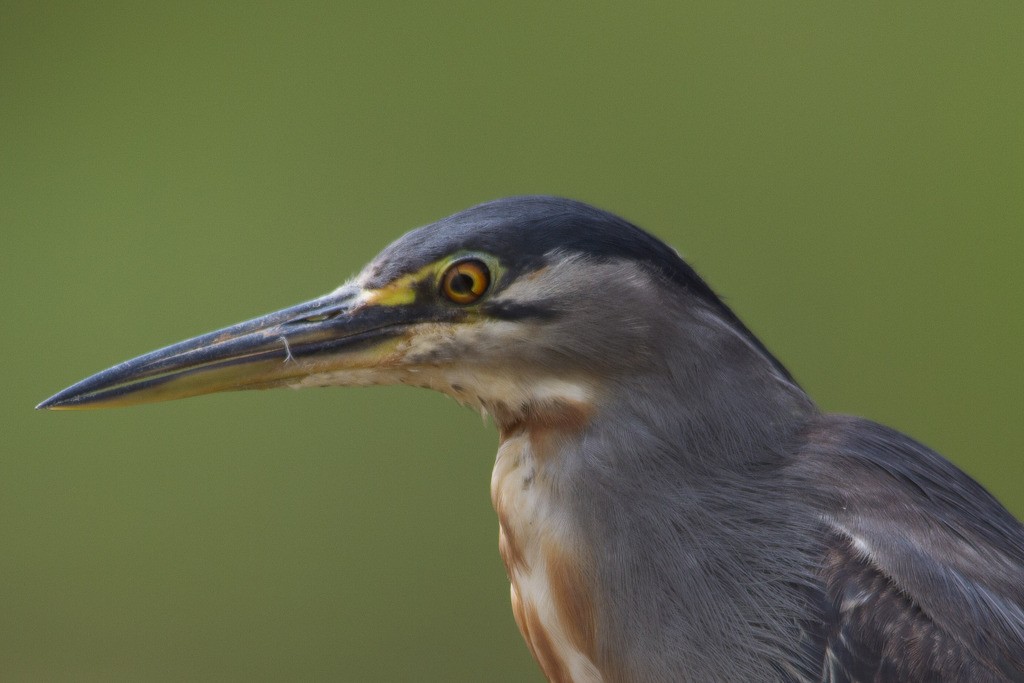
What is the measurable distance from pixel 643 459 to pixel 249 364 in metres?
0.41

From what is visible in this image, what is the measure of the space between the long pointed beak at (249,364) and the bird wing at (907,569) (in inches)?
18.3

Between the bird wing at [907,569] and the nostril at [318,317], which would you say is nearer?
the bird wing at [907,569]

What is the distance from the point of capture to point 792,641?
1.00 m

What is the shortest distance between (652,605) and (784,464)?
0.63ft

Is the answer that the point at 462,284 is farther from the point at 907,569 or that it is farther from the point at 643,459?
the point at 907,569

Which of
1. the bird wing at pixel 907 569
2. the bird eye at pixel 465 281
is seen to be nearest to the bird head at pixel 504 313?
the bird eye at pixel 465 281

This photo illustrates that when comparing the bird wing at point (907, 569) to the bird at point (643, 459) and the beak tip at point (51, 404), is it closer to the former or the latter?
the bird at point (643, 459)

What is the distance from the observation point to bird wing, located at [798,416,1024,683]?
0.98 meters

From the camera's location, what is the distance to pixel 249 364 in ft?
3.73

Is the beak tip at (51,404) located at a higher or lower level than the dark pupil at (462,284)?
lower

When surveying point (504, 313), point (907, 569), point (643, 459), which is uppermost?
point (504, 313)

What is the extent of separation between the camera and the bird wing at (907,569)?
98 centimetres

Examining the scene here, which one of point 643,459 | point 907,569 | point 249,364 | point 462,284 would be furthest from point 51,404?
point 907,569

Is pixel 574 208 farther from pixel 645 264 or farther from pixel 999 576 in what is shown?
pixel 999 576
